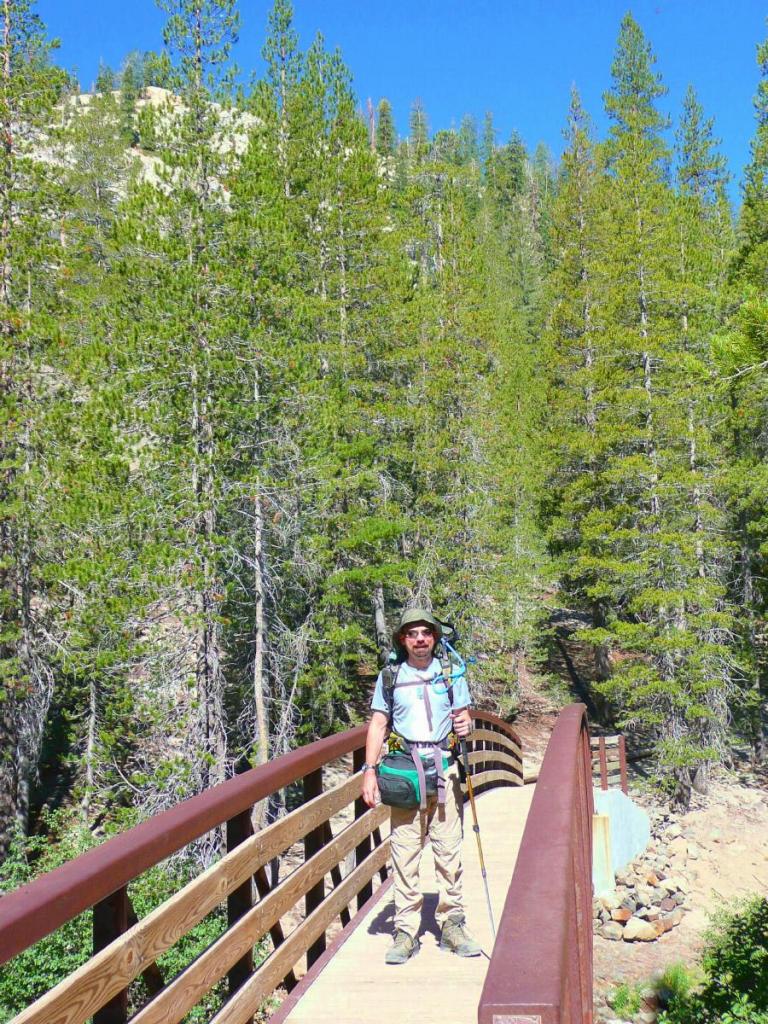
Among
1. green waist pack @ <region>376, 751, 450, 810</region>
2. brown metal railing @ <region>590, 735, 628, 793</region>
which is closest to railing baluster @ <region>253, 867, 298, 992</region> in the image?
green waist pack @ <region>376, 751, 450, 810</region>

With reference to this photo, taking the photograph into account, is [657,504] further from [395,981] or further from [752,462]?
[395,981]

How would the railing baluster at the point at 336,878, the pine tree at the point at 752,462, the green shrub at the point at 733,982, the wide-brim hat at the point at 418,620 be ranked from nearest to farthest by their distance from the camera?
the wide-brim hat at the point at 418,620, the railing baluster at the point at 336,878, the green shrub at the point at 733,982, the pine tree at the point at 752,462

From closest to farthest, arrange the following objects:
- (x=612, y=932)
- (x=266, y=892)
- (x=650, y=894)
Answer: (x=266, y=892)
(x=612, y=932)
(x=650, y=894)

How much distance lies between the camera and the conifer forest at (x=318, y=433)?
51.1ft

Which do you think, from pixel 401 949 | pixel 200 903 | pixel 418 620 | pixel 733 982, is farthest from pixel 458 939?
pixel 733 982

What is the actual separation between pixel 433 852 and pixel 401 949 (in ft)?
1.68

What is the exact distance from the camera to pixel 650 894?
53.1 ft

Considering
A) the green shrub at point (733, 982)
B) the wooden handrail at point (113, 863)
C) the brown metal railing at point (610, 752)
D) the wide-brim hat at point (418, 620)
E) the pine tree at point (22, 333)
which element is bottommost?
the green shrub at point (733, 982)

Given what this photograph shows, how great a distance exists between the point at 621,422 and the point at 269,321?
1082 centimetres

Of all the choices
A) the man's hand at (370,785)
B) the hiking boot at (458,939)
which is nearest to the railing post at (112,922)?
the man's hand at (370,785)

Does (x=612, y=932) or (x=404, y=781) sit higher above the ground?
(x=404, y=781)

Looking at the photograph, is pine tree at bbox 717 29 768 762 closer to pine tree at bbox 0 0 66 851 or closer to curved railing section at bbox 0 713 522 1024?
pine tree at bbox 0 0 66 851

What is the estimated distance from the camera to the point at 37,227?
53.0 feet

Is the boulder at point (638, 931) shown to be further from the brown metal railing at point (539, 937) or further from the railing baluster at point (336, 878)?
the brown metal railing at point (539, 937)
